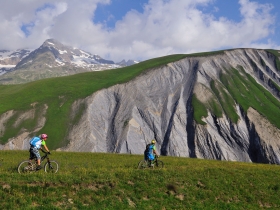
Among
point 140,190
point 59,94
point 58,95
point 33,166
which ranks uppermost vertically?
point 59,94

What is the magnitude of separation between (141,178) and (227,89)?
99.3m

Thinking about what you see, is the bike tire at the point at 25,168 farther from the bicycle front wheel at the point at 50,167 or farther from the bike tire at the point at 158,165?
the bike tire at the point at 158,165

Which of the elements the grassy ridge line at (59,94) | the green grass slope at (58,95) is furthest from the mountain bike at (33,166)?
the green grass slope at (58,95)

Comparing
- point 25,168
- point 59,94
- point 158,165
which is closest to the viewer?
point 25,168

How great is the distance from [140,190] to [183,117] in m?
81.6

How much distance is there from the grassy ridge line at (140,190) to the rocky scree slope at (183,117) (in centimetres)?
6404

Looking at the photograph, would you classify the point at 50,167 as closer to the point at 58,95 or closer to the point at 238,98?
the point at 58,95

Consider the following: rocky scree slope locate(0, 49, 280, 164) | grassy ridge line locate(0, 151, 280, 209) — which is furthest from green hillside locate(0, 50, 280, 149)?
grassy ridge line locate(0, 151, 280, 209)

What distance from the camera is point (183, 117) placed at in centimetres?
9956

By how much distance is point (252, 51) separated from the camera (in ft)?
458

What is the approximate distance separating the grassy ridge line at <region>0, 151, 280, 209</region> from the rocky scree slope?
64.0 meters

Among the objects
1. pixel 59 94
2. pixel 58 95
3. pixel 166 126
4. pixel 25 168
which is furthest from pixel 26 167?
pixel 59 94

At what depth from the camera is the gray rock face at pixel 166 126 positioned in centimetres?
8900

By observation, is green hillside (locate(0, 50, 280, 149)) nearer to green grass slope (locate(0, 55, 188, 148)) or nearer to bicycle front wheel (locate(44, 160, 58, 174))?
green grass slope (locate(0, 55, 188, 148))
